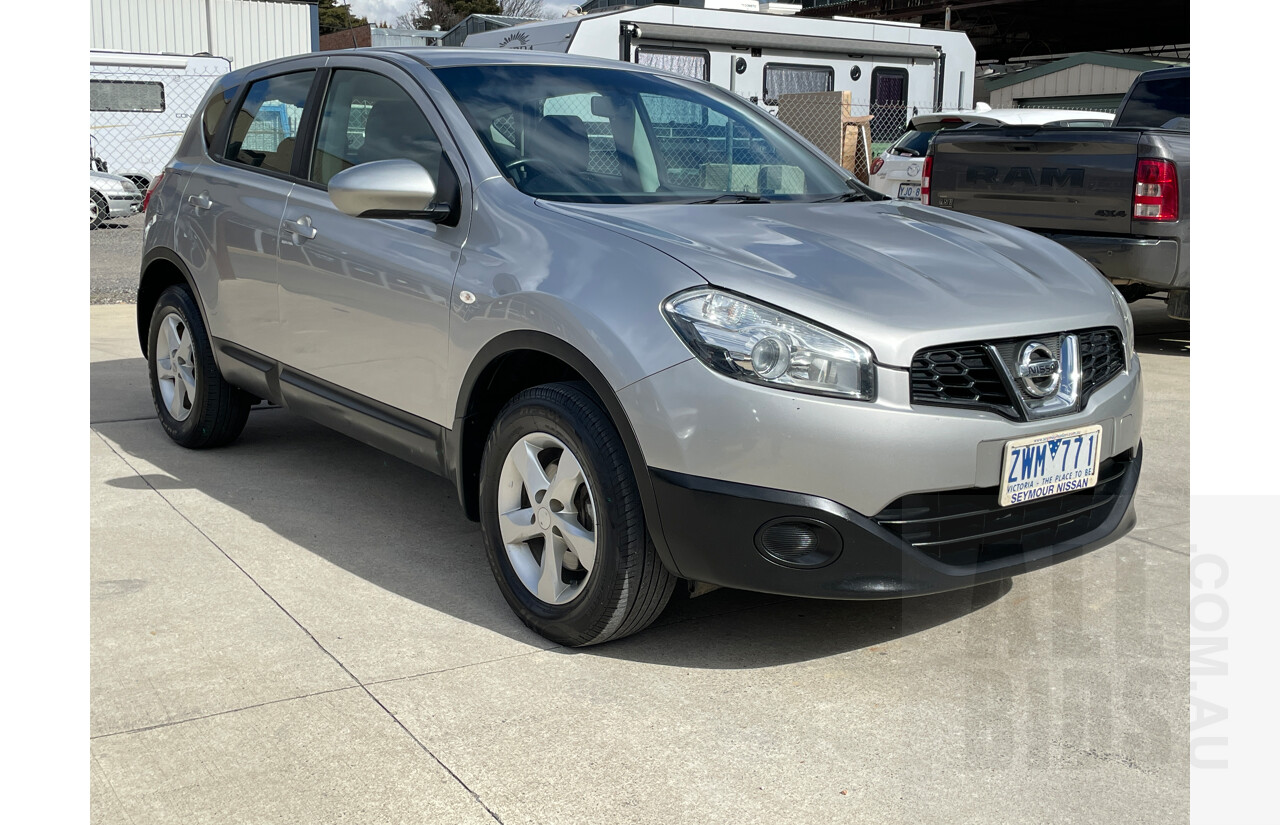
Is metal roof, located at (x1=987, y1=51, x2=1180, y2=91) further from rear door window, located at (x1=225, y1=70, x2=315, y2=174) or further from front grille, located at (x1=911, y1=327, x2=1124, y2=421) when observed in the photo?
front grille, located at (x1=911, y1=327, x2=1124, y2=421)

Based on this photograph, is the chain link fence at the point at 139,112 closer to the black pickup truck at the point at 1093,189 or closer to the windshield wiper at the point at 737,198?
the black pickup truck at the point at 1093,189

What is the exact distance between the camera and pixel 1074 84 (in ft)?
97.9

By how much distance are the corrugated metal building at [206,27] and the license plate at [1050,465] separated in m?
27.4

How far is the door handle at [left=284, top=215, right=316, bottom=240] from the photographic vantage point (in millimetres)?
4312

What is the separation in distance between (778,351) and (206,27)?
2870 centimetres

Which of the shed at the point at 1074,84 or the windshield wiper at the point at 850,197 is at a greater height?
the shed at the point at 1074,84

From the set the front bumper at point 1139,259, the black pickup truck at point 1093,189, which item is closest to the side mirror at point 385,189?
the front bumper at point 1139,259

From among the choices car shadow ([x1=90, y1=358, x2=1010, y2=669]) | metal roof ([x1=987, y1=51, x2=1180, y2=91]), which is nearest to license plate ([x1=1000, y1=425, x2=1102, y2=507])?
car shadow ([x1=90, y1=358, x2=1010, y2=669])

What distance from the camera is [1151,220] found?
24.2ft

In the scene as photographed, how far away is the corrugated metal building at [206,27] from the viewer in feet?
90.7

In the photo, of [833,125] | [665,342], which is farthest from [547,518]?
[833,125]

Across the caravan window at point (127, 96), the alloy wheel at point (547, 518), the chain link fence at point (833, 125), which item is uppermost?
the caravan window at point (127, 96)

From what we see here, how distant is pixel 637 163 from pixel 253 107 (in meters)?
2.07

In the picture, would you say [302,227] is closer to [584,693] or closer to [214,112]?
[214,112]
